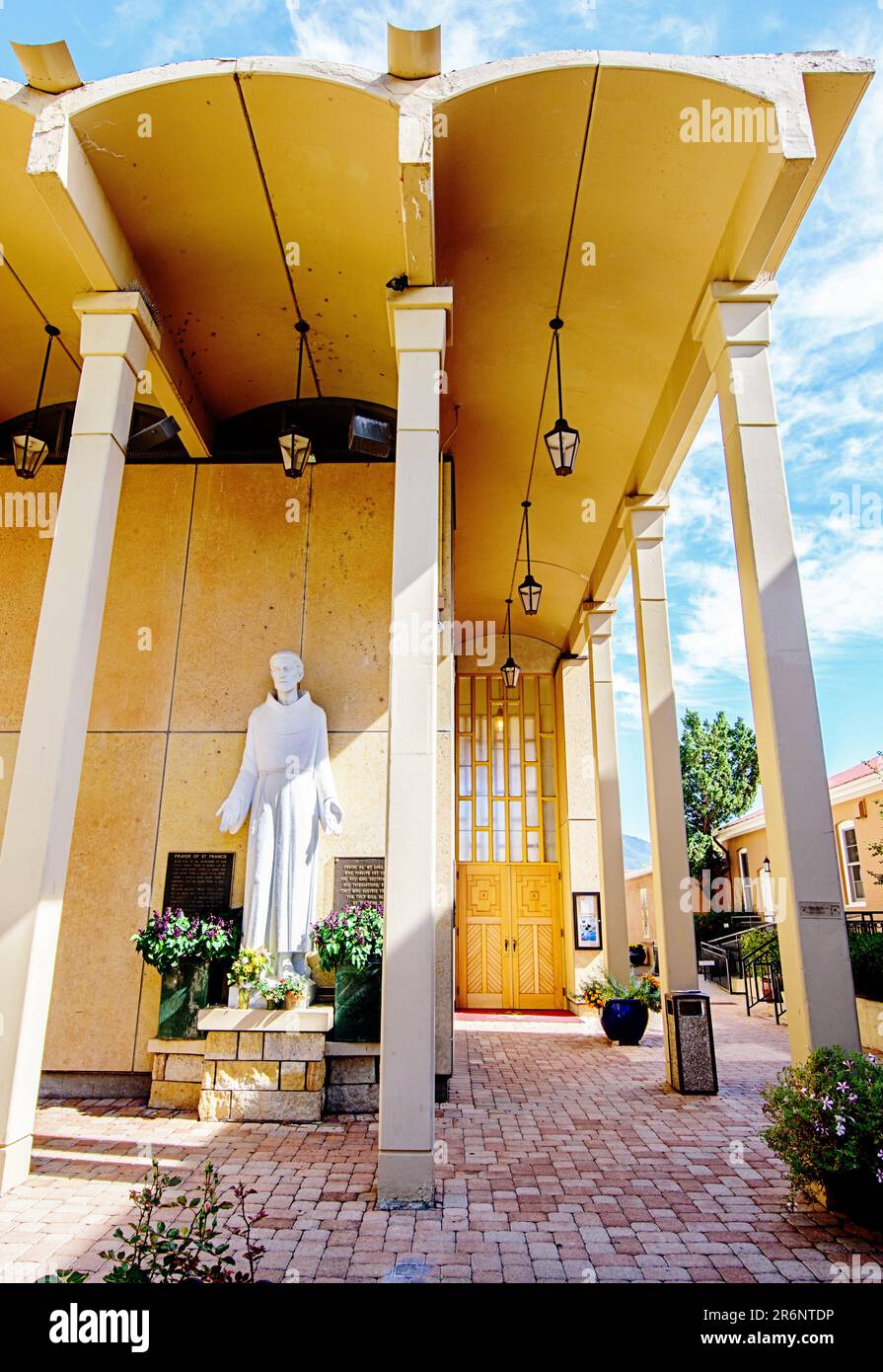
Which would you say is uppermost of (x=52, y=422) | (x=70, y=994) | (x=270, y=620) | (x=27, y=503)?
(x=52, y=422)

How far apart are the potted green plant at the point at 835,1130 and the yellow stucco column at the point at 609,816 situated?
6.04 m

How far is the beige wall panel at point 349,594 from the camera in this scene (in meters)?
6.95

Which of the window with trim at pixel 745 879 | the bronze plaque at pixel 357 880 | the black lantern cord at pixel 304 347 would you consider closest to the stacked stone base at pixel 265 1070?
the bronze plaque at pixel 357 880

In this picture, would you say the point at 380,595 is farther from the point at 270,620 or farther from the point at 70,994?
the point at 70,994

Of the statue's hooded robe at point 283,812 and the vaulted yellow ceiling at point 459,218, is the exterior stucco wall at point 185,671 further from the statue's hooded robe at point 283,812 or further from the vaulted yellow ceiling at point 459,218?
the vaulted yellow ceiling at point 459,218

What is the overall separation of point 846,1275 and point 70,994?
5.75 metres

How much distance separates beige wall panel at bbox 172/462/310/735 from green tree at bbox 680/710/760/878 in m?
19.1

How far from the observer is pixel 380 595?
7.22 m

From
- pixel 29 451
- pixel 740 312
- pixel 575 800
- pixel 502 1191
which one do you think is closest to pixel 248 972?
pixel 502 1191

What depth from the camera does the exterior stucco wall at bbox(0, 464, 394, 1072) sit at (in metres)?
6.48

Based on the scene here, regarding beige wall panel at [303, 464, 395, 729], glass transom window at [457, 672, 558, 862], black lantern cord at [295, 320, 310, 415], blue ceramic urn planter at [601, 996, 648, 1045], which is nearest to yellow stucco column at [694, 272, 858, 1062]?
beige wall panel at [303, 464, 395, 729]

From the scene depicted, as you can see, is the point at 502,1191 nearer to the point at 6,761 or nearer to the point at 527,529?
the point at 6,761

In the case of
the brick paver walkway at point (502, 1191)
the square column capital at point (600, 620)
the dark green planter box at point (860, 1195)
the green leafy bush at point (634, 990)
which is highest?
the square column capital at point (600, 620)
